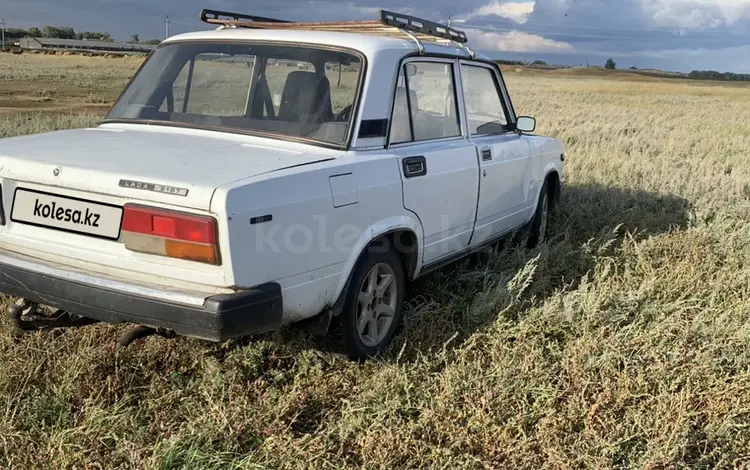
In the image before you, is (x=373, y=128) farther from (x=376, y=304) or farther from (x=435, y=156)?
(x=376, y=304)

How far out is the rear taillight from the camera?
272 cm

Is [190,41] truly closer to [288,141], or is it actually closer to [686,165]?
[288,141]

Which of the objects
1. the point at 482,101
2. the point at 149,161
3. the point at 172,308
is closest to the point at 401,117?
the point at 482,101

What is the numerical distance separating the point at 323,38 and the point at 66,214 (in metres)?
1.77

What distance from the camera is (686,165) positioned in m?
10.6

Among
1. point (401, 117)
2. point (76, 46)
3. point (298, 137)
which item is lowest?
point (298, 137)

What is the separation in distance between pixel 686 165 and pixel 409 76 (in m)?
8.12

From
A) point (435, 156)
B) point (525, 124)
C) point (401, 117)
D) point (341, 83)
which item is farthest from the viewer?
point (525, 124)

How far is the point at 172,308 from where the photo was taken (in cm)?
275

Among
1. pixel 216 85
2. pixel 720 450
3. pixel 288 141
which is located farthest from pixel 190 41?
pixel 720 450

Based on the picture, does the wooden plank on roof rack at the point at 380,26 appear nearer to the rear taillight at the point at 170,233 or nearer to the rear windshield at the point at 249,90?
the rear windshield at the point at 249,90

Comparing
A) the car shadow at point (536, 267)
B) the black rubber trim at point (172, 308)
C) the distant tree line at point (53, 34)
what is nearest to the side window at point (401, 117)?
the car shadow at point (536, 267)

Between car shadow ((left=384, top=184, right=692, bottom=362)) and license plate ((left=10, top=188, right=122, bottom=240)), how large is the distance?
5.23ft

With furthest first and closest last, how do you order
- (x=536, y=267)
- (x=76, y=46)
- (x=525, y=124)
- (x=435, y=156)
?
(x=76, y=46), (x=525, y=124), (x=536, y=267), (x=435, y=156)
